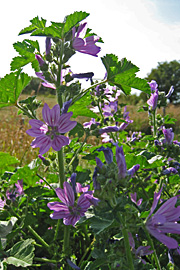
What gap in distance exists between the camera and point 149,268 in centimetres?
120

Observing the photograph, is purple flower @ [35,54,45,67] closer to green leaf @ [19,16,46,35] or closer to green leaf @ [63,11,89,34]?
green leaf @ [19,16,46,35]

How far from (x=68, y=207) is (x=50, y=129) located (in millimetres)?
384

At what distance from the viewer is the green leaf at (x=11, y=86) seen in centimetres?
145

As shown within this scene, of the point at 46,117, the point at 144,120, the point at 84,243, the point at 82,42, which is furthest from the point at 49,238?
the point at 144,120

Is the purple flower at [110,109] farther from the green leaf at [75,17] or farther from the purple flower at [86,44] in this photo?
the green leaf at [75,17]

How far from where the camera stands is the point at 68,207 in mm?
1267

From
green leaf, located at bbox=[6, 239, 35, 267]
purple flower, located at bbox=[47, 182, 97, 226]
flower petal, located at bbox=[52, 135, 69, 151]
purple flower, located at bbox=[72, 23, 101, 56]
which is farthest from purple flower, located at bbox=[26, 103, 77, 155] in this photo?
green leaf, located at bbox=[6, 239, 35, 267]

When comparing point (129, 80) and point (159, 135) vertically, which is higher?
point (129, 80)

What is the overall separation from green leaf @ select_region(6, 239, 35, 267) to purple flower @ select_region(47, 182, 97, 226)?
208mm

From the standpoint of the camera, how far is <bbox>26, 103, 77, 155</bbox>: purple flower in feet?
4.15

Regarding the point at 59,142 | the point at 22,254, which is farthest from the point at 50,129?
the point at 22,254

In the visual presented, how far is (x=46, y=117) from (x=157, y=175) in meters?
0.93

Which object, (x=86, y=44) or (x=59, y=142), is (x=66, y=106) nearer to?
(x=59, y=142)

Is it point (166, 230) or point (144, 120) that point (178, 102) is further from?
point (166, 230)
